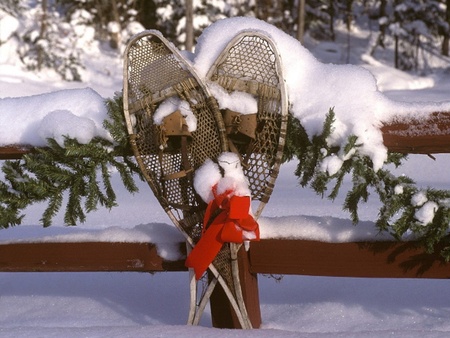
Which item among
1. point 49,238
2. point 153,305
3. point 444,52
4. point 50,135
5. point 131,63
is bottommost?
point 444,52

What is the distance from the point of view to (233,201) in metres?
2.37

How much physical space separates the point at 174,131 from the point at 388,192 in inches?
32.1

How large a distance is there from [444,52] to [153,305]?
25.6 meters

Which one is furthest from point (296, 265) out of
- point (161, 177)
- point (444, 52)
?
point (444, 52)

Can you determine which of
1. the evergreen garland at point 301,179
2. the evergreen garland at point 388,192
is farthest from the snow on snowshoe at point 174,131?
the evergreen garland at point 388,192

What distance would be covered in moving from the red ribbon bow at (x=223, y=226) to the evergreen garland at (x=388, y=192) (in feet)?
0.86

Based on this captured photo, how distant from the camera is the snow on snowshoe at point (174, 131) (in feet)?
8.19

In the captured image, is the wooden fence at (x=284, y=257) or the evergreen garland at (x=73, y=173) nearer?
the wooden fence at (x=284, y=257)

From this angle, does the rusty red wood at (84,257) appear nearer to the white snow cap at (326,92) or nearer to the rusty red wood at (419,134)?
the white snow cap at (326,92)

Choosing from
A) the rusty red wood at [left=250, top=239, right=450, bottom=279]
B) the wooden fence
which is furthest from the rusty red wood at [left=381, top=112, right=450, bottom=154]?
the rusty red wood at [left=250, top=239, right=450, bottom=279]

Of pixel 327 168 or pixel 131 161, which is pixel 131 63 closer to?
pixel 131 161

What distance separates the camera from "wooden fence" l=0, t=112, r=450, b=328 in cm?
234

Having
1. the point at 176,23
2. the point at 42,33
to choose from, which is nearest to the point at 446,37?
the point at 176,23

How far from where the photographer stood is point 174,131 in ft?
8.05
